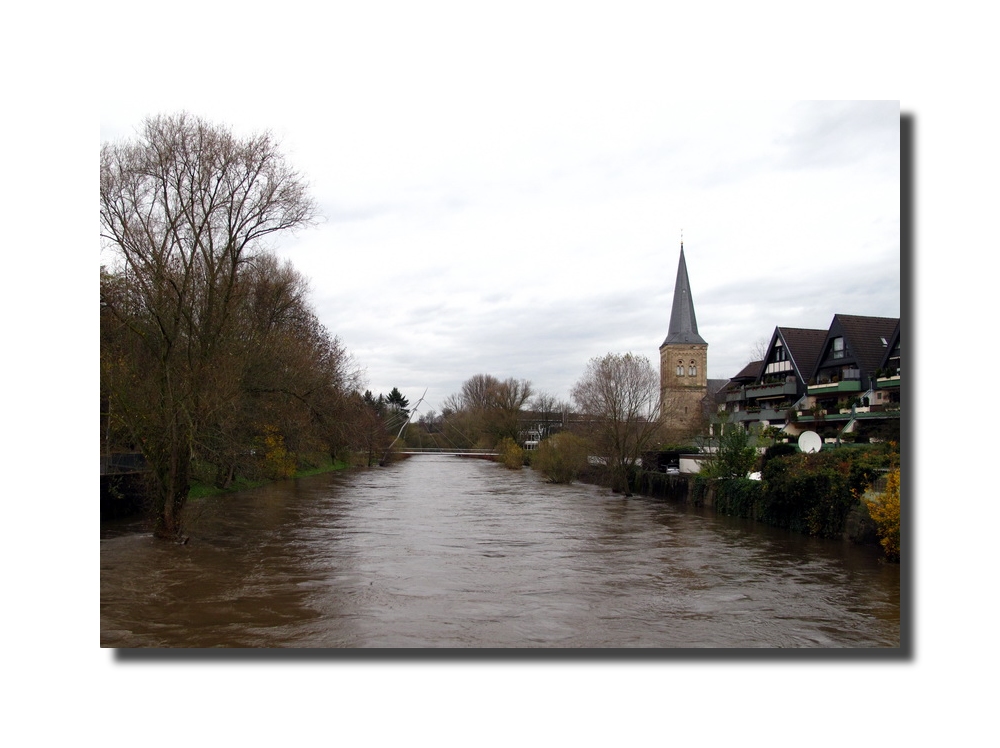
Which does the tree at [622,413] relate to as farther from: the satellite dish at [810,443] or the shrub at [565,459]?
the satellite dish at [810,443]

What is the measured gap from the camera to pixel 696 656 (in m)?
5.71

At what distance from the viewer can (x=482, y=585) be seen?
1078 cm

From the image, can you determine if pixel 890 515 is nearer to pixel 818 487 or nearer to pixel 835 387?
pixel 818 487

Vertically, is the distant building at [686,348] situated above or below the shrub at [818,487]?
above

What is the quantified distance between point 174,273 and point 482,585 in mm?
8313

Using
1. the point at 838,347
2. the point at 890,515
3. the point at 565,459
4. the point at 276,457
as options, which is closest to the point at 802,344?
the point at 838,347

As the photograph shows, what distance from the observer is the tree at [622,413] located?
1296 inches

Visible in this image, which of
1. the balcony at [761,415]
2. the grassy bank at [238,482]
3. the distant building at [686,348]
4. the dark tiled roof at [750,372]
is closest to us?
the grassy bank at [238,482]

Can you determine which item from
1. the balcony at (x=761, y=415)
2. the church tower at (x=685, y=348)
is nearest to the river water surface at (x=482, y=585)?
the balcony at (x=761, y=415)

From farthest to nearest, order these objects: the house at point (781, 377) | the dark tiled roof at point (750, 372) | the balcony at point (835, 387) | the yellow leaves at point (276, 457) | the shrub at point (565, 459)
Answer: the dark tiled roof at point (750, 372) → the house at point (781, 377) → the shrub at point (565, 459) → the balcony at point (835, 387) → the yellow leaves at point (276, 457)

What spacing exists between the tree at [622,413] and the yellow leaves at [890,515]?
18.8 meters

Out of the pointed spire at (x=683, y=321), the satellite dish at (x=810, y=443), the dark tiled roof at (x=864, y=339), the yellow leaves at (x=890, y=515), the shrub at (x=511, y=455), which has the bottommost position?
the shrub at (x=511, y=455)

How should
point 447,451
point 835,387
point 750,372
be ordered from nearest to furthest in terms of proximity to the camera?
point 835,387 < point 750,372 < point 447,451

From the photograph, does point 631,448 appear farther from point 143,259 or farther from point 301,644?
A: point 301,644
